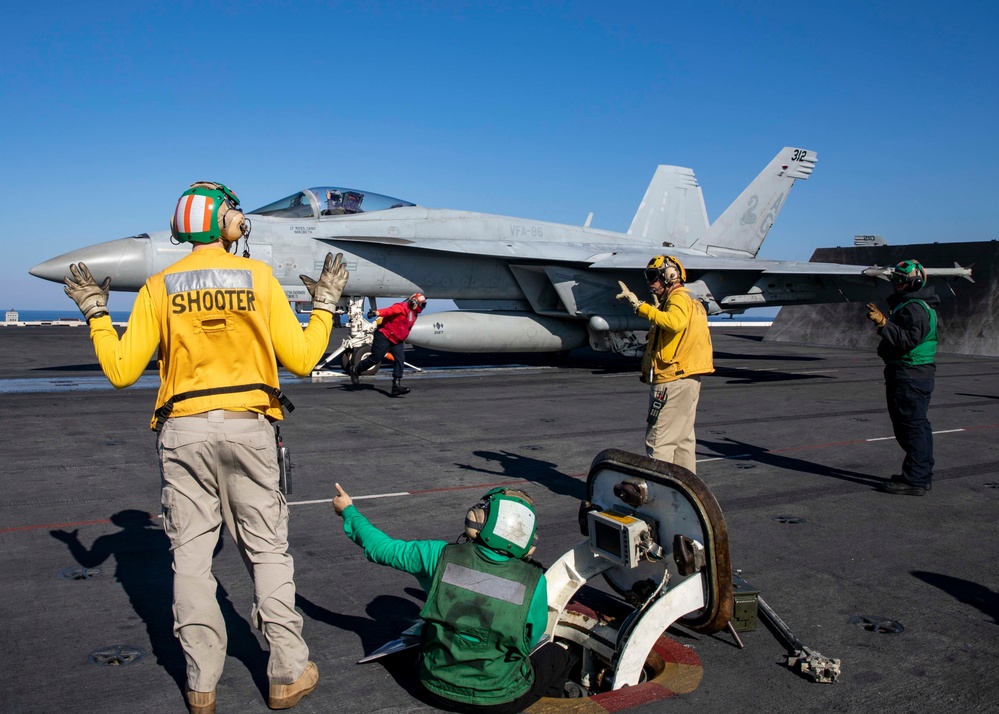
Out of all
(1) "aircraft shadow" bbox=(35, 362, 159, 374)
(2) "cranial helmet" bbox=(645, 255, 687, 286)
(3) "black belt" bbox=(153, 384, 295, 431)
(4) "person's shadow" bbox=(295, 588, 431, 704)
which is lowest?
(1) "aircraft shadow" bbox=(35, 362, 159, 374)

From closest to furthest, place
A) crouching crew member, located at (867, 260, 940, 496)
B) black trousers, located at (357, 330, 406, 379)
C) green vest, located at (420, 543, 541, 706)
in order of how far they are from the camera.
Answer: green vest, located at (420, 543, 541, 706)
crouching crew member, located at (867, 260, 940, 496)
black trousers, located at (357, 330, 406, 379)

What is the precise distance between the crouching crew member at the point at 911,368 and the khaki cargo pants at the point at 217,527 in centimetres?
577

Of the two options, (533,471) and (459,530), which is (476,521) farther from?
(533,471)

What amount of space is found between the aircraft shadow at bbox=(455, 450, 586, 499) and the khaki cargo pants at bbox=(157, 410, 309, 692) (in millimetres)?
3877

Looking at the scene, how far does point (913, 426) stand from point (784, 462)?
1.51 metres

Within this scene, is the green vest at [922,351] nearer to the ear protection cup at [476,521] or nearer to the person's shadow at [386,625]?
the person's shadow at [386,625]

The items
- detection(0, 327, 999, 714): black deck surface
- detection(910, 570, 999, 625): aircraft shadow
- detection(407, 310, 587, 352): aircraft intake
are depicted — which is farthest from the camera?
detection(407, 310, 587, 352): aircraft intake

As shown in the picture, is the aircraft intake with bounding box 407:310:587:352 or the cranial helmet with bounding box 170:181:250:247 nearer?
the cranial helmet with bounding box 170:181:250:247

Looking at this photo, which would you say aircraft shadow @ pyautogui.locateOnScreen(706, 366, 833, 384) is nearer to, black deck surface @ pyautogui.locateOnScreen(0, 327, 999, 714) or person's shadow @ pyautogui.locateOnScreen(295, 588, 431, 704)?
black deck surface @ pyautogui.locateOnScreen(0, 327, 999, 714)

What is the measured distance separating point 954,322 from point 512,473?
23.7 m

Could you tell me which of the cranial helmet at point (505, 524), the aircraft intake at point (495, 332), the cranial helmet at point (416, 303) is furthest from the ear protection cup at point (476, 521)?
the aircraft intake at point (495, 332)

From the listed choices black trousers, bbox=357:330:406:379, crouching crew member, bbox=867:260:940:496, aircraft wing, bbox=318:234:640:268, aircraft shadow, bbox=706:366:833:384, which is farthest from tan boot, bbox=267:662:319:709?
aircraft shadow, bbox=706:366:833:384

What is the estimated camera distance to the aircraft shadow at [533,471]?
7.07 metres

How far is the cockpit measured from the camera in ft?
48.1
